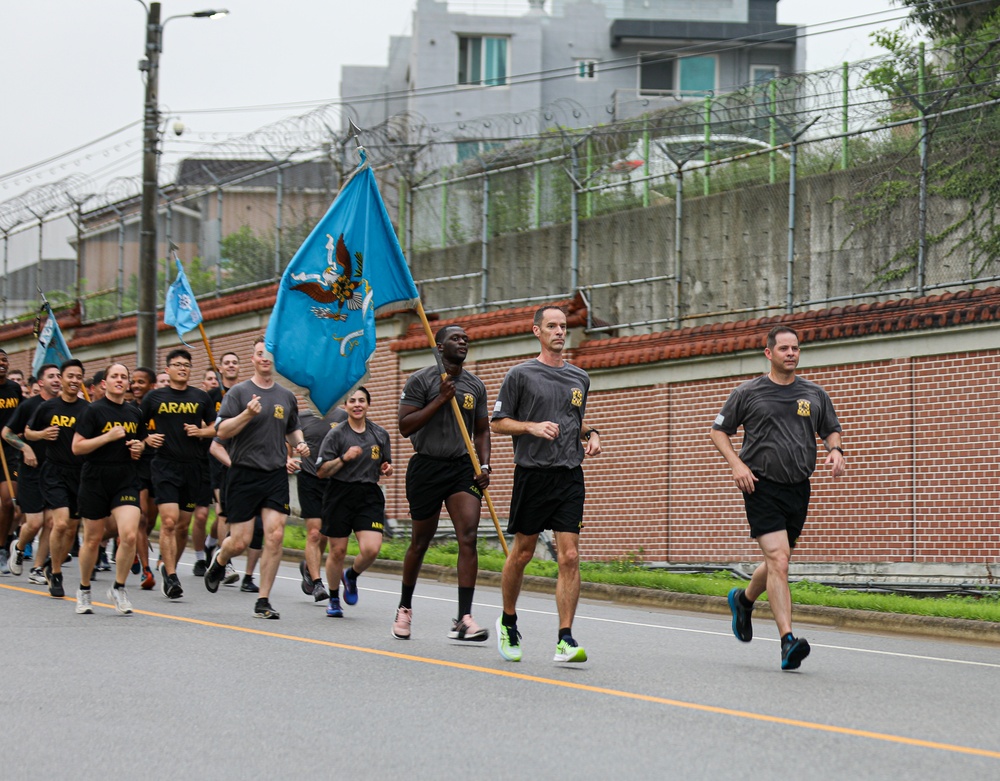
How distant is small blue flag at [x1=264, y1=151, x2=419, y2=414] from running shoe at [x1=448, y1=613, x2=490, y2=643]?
7.68ft

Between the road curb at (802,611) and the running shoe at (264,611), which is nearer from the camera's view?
the running shoe at (264,611)

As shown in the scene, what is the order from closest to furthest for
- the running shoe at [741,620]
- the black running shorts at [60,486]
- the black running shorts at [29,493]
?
the running shoe at [741,620]
the black running shorts at [60,486]
the black running shorts at [29,493]

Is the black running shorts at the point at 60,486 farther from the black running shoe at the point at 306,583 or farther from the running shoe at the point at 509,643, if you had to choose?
the running shoe at the point at 509,643

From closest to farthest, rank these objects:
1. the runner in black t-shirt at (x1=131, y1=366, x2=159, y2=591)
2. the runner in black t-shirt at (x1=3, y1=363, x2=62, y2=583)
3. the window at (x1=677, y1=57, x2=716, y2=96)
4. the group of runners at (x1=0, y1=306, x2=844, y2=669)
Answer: the group of runners at (x1=0, y1=306, x2=844, y2=669) < the runner in black t-shirt at (x1=131, y1=366, x2=159, y2=591) < the runner in black t-shirt at (x1=3, y1=363, x2=62, y2=583) < the window at (x1=677, y1=57, x2=716, y2=96)

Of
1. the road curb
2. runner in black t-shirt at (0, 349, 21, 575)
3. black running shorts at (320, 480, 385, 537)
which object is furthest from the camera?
runner in black t-shirt at (0, 349, 21, 575)

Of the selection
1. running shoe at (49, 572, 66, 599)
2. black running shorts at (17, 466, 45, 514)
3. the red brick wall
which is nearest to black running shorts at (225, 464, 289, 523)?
running shoe at (49, 572, 66, 599)

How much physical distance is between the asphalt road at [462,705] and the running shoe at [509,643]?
0.10 m

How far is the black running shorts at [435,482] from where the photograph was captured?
11352 mm

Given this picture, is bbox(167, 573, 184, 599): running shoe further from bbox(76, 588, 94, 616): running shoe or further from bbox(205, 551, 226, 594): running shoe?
bbox(76, 588, 94, 616): running shoe

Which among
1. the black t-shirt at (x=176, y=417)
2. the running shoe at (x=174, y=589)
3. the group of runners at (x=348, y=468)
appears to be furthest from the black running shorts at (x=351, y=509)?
the black t-shirt at (x=176, y=417)

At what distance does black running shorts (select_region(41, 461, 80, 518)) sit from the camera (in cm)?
1532

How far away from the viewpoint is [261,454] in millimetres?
13539

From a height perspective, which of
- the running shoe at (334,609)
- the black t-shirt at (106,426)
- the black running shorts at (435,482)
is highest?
the black t-shirt at (106,426)

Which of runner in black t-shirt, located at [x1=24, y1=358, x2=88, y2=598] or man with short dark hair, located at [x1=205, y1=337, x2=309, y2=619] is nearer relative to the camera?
man with short dark hair, located at [x1=205, y1=337, x2=309, y2=619]
